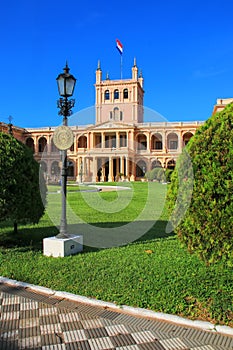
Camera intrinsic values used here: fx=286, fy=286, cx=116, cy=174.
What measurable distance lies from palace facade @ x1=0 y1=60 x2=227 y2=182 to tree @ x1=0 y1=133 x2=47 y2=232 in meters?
39.0

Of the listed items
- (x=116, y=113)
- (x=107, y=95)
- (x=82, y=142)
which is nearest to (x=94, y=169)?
(x=82, y=142)

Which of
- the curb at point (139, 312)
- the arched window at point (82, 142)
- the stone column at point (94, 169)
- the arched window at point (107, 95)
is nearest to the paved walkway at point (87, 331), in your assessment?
the curb at point (139, 312)

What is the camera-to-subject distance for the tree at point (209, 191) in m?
3.09

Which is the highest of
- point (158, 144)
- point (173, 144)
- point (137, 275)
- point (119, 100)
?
point (119, 100)

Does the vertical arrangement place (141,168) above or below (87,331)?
above

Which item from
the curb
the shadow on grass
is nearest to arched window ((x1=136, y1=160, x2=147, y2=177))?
the shadow on grass

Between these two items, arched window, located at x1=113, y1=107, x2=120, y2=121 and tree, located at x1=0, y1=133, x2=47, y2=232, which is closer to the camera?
tree, located at x1=0, y1=133, x2=47, y2=232

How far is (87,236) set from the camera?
23.1 feet

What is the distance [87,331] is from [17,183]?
10.5 ft

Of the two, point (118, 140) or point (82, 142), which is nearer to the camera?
point (118, 140)

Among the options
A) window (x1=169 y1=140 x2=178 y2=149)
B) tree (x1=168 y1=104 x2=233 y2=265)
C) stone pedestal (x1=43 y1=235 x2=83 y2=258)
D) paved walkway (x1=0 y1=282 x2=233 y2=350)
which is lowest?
paved walkway (x1=0 y1=282 x2=233 y2=350)

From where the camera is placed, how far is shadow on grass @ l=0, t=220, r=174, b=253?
20.1ft

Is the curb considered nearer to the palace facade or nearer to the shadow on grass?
the shadow on grass

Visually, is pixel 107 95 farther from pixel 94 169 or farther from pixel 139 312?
pixel 139 312
